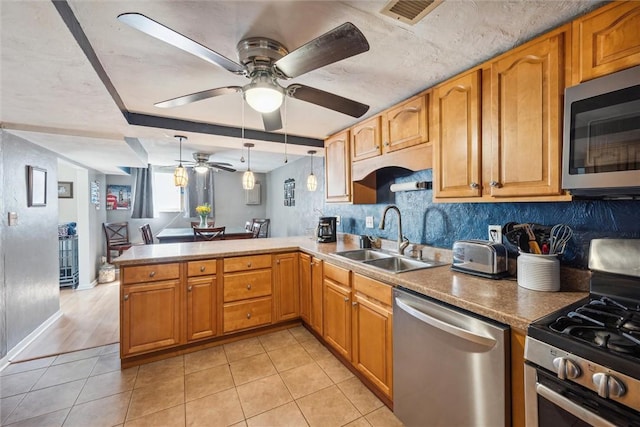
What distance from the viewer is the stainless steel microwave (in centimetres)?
100

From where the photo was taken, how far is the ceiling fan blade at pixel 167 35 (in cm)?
95

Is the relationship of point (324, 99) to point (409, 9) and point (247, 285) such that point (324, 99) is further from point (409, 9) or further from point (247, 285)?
point (247, 285)

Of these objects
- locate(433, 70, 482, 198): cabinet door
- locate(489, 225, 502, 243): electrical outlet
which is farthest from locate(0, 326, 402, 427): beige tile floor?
locate(433, 70, 482, 198): cabinet door

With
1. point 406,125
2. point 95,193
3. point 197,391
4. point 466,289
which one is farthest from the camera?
point 95,193

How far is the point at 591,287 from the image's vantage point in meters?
1.26

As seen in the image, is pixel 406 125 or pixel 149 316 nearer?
pixel 406 125

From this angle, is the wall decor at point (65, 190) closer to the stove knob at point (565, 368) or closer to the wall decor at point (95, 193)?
the wall decor at point (95, 193)

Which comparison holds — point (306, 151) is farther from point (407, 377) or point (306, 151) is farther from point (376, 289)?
point (407, 377)

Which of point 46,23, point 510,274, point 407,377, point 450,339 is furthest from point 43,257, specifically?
point 510,274

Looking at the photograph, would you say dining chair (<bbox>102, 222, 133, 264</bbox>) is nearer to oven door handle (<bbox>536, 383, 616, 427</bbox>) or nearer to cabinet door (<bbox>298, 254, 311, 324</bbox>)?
cabinet door (<bbox>298, 254, 311, 324</bbox>)

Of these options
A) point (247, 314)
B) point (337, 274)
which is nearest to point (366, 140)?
point (337, 274)

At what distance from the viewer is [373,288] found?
71.2 inches

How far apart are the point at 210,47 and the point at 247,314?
2190 millimetres

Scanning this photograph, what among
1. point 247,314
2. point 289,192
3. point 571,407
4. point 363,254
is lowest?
point 247,314
